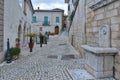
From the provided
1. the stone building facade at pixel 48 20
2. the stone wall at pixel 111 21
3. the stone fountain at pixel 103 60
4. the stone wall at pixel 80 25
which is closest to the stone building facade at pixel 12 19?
the stone wall at pixel 80 25

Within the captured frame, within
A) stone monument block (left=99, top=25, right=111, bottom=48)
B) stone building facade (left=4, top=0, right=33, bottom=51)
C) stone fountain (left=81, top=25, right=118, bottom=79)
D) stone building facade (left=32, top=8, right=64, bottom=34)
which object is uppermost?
stone building facade (left=32, top=8, right=64, bottom=34)

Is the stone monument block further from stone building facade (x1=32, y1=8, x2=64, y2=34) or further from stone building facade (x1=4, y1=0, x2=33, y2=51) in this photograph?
stone building facade (x1=32, y1=8, x2=64, y2=34)

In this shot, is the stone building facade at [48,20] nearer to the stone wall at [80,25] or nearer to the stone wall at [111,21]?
the stone wall at [80,25]

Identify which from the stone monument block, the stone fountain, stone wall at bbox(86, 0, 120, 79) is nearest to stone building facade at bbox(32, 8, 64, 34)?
stone wall at bbox(86, 0, 120, 79)

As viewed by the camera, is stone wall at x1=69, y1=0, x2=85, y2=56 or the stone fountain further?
stone wall at x1=69, y1=0, x2=85, y2=56

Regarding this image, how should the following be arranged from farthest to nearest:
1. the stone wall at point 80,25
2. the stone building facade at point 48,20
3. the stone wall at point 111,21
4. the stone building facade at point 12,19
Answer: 1. the stone building facade at point 48,20
2. the stone wall at point 80,25
3. the stone building facade at point 12,19
4. the stone wall at point 111,21

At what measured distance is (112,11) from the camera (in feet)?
15.4

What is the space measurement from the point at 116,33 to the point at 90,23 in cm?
216

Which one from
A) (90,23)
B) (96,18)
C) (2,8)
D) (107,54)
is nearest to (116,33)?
(107,54)

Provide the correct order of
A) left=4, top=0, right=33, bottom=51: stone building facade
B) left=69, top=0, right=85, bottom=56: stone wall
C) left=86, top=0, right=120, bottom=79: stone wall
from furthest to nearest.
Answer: left=69, top=0, right=85, bottom=56: stone wall
left=4, top=0, right=33, bottom=51: stone building facade
left=86, top=0, right=120, bottom=79: stone wall

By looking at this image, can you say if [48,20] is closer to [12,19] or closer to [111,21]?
[12,19]

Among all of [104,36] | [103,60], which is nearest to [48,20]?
[104,36]

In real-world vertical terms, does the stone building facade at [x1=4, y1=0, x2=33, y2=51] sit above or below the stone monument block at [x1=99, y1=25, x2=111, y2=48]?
above

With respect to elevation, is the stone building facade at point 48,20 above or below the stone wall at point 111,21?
above
